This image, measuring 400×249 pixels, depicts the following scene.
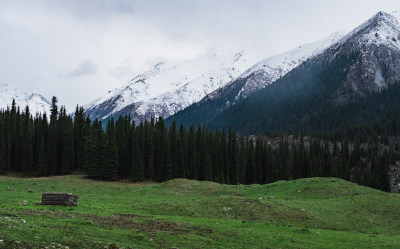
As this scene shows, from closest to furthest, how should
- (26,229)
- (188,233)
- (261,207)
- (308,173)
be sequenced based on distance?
(26,229) < (188,233) < (261,207) < (308,173)

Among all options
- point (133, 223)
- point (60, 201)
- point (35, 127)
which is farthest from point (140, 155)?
point (133, 223)

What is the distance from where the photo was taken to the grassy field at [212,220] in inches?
843

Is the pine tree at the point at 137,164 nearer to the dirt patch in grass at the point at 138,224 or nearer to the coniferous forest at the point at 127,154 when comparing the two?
the coniferous forest at the point at 127,154

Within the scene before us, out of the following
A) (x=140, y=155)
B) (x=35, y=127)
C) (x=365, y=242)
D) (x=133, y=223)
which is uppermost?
(x=35, y=127)

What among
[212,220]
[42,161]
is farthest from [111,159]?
[212,220]

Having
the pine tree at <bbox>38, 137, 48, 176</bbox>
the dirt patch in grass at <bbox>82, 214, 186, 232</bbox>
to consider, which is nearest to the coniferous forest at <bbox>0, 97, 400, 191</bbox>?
the pine tree at <bbox>38, 137, 48, 176</bbox>

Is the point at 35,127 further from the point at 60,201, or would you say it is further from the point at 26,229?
the point at 26,229

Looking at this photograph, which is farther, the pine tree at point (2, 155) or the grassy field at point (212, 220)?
the pine tree at point (2, 155)

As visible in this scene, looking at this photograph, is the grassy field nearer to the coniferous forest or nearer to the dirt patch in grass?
the dirt patch in grass

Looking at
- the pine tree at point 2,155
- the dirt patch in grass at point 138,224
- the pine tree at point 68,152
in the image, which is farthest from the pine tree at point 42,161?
the dirt patch in grass at point 138,224

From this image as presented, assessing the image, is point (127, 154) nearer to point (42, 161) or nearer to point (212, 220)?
point (42, 161)

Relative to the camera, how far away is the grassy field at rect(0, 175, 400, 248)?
2141 cm

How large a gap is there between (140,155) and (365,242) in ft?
249

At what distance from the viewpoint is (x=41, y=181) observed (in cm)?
7475
